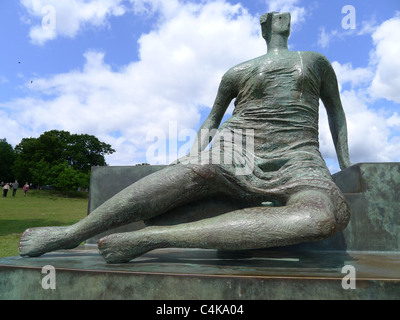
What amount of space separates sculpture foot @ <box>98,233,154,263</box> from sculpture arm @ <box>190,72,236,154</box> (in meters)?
1.38

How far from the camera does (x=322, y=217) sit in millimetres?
2172

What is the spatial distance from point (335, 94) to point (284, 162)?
4.07 ft

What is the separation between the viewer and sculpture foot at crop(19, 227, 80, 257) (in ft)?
8.68

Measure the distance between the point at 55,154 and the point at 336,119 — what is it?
143ft

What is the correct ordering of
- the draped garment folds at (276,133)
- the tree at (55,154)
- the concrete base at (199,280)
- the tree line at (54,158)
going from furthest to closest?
the tree at (55,154), the tree line at (54,158), the draped garment folds at (276,133), the concrete base at (199,280)

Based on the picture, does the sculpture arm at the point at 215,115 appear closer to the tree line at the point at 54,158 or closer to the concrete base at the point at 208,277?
the concrete base at the point at 208,277

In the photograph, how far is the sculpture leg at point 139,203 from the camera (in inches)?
101

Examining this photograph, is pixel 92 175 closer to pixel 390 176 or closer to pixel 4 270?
pixel 4 270

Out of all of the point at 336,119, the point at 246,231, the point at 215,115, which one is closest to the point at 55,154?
the point at 215,115

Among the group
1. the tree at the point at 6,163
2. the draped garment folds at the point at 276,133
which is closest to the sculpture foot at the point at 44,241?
the draped garment folds at the point at 276,133

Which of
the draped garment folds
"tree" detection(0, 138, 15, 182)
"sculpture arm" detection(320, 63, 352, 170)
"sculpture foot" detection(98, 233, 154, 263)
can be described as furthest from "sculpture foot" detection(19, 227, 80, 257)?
"tree" detection(0, 138, 15, 182)

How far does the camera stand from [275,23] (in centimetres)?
363

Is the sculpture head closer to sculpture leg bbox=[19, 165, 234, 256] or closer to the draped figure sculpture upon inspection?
the draped figure sculpture
